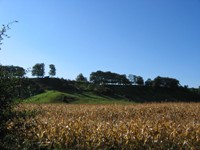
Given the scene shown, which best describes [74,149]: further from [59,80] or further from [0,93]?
[59,80]

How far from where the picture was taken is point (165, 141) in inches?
578

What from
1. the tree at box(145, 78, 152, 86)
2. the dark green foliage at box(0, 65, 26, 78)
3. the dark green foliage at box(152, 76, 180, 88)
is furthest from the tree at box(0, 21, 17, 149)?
the tree at box(145, 78, 152, 86)

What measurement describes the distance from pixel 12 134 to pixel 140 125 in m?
6.77

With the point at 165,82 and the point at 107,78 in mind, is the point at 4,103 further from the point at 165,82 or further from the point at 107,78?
the point at 107,78

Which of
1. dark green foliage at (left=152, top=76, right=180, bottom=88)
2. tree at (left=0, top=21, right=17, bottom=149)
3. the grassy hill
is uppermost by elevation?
dark green foliage at (left=152, top=76, right=180, bottom=88)

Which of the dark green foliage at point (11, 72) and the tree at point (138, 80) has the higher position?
the tree at point (138, 80)

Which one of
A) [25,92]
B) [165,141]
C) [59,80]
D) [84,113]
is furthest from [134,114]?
[59,80]

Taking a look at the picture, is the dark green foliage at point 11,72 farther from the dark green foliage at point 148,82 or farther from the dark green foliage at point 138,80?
the dark green foliage at point 138,80

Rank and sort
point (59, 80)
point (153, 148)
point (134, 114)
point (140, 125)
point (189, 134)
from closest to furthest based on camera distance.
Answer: point (153, 148), point (189, 134), point (140, 125), point (134, 114), point (59, 80)

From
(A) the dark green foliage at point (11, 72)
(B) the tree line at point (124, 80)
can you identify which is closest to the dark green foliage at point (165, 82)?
(B) the tree line at point (124, 80)

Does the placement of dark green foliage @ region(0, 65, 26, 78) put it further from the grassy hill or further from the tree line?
the tree line

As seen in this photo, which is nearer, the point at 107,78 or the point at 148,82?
the point at 148,82

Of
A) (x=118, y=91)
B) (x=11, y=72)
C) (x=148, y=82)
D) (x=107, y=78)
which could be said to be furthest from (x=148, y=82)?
(x=11, y=72)

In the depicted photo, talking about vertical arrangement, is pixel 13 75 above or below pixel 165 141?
above
